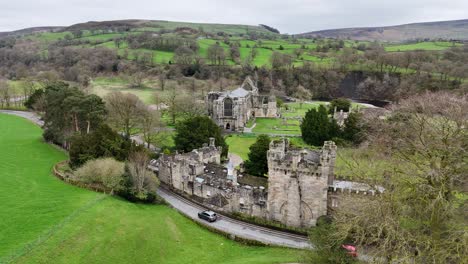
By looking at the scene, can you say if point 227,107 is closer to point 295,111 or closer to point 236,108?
point 236,108

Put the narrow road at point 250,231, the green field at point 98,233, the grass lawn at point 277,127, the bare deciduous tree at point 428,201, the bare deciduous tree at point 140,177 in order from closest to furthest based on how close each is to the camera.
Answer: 1. the bare deciduous tree at point 428,201
2. the green field at point 98,233
3. the narrow road at point 250,231
4. the bare deciduous tree at point 140,177
5. the grass lawn at point 277,127

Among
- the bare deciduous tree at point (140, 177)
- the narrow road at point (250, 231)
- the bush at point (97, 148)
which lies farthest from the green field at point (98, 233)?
the bush at point (97, 148)

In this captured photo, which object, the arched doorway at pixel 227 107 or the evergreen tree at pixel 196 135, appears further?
the arched doorway at pixel 227 107

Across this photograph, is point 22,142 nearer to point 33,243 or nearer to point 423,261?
point 33,243

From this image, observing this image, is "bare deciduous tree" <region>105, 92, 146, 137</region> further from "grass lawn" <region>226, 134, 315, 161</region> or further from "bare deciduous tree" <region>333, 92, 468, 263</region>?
"bare deciduous tree" <region>333, 92, 468, 263</region>

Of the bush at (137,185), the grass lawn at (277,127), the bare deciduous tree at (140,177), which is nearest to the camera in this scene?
the bush at (137,185)

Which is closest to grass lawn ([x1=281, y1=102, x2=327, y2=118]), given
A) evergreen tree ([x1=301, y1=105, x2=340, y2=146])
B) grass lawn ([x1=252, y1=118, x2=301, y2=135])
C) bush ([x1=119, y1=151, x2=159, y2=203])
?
grass lawn ([x1=252, y1=118, x2=301, y2=135])

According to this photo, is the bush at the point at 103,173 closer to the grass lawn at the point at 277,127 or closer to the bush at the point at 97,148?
the bush at the point at 97,148
